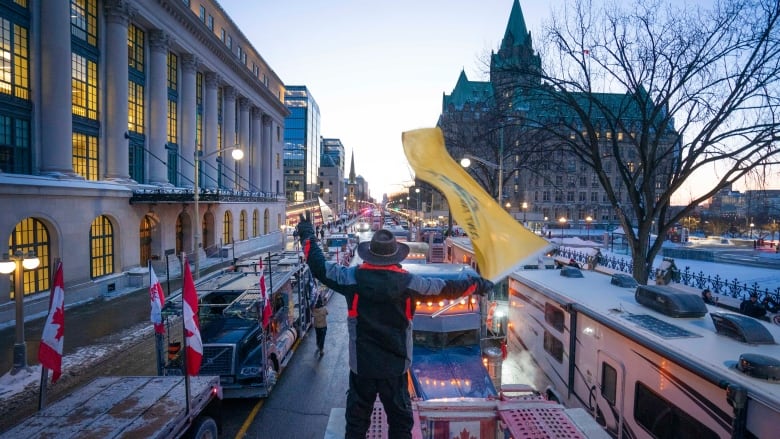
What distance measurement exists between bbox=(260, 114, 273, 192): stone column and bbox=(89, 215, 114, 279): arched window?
108 feet

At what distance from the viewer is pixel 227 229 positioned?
39906 mm

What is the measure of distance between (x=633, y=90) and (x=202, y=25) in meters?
32.3

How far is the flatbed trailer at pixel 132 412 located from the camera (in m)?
4.71

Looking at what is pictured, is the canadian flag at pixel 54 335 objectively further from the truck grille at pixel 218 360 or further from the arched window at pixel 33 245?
the arched window at pixel 33 245

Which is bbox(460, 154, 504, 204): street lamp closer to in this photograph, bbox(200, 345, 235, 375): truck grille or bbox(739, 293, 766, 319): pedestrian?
bbox(739, 293, 766, 319): pedestrian

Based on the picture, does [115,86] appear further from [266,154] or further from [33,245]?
[266,154]

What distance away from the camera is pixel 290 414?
8.80 m

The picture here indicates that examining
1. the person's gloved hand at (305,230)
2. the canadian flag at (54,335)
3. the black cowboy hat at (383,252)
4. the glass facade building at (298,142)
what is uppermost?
the glass facade building at (298,142)

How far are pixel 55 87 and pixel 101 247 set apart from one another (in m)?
8.33

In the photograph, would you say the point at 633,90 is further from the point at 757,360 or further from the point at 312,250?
the point at 312,250

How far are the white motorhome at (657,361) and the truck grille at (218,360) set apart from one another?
22.0ft

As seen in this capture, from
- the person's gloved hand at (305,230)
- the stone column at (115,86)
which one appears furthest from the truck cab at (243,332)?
the stone column at (115,86)

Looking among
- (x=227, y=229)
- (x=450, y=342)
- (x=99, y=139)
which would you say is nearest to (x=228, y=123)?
(x=227, y=229)

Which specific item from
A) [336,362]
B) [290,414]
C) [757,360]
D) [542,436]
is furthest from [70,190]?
[757,360]
